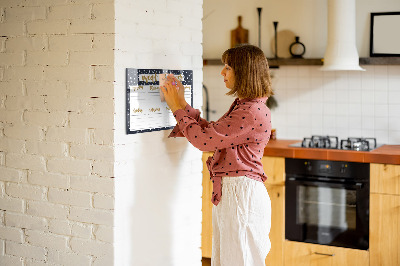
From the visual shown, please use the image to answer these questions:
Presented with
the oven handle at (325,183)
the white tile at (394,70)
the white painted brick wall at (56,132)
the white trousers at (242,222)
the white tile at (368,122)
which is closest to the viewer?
the white painted brick wall at (56,132)

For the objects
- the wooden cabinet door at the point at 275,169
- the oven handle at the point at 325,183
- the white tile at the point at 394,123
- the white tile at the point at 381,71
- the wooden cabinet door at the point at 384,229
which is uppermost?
the white tile at the point at 381,71

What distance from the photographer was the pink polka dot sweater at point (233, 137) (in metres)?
2.61

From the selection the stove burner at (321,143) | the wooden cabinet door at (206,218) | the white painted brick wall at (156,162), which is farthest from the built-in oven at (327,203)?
the white painted brick wall at (156,162)

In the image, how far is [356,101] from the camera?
4637 millimetres

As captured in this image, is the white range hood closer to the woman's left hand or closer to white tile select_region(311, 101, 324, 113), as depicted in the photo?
white tile select_region(311, 101, 324, 113)

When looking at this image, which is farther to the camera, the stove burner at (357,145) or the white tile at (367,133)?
the white tile at (367,133)

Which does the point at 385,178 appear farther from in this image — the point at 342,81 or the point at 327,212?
the point at 342,81

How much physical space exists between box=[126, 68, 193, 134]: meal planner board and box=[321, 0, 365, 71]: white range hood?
1.79m

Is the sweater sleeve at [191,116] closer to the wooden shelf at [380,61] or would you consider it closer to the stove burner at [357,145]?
the stove burner at [357,145]

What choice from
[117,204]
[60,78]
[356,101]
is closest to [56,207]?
[117,204]

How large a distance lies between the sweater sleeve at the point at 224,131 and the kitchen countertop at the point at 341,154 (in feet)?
5.15

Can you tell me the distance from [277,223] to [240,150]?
1746 mm

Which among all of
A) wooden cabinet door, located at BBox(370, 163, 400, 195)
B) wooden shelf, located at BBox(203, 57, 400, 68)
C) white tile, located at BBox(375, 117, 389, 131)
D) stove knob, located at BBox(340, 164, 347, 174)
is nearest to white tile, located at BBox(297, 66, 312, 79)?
wooden shelf, located at BBox(203, 57, 400, 68)

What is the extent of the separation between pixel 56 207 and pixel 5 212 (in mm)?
342
